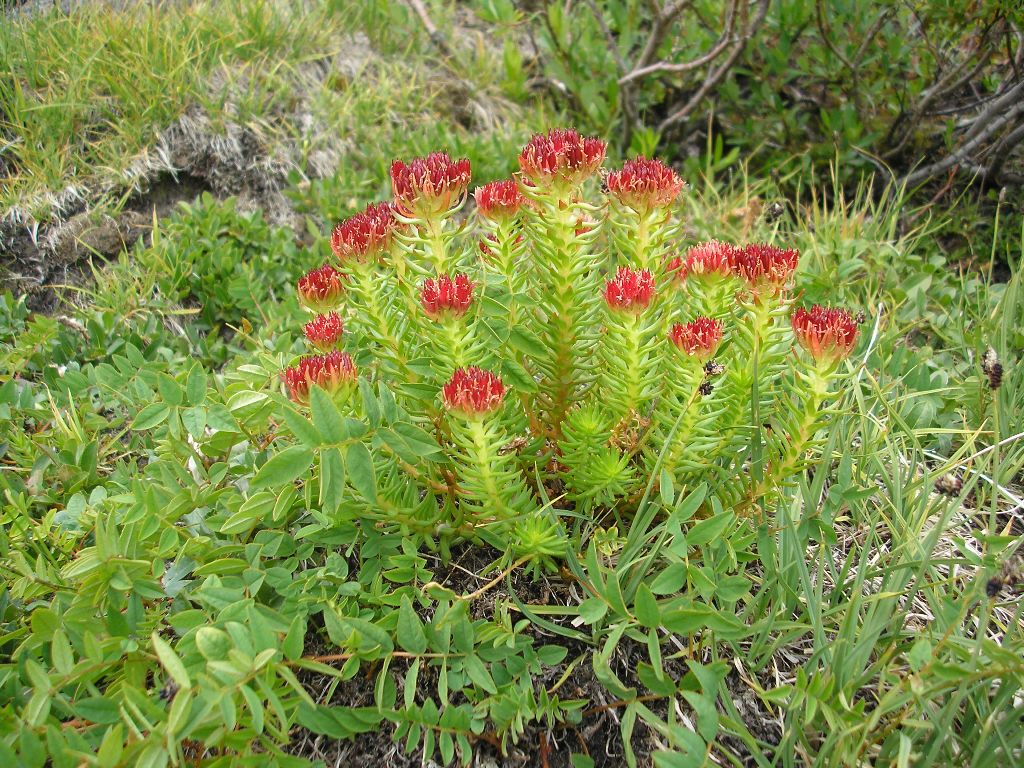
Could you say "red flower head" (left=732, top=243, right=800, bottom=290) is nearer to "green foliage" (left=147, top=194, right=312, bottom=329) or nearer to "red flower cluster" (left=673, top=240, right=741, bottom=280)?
"red flower cluster" (left=673, top=240, right=741, bottom=280)

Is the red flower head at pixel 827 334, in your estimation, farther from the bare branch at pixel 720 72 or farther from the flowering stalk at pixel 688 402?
the bare branch at pixel 720 72

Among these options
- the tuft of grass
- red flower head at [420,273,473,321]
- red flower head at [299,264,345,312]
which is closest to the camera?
red flower head at [420,273,473,321]

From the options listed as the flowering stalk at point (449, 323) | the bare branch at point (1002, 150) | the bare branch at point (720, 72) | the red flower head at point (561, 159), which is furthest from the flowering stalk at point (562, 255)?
the bare branch at point (1002, 150)

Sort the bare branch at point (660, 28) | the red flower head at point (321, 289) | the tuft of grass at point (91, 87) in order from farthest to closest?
the bare branch at point (660, 28) < the tuft of grass at point (91, 87) < the red flower head at point (321, 289)

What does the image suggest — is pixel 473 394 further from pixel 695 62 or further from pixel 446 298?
pixel 695 62

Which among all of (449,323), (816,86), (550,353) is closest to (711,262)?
(550,353)

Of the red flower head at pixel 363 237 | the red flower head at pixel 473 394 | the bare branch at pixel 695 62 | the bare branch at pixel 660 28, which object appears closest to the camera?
the red flower head at pixel 473 394

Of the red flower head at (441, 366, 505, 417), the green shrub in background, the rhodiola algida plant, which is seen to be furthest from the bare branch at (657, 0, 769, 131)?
the red flower head at (441, 366, 505, 417)
